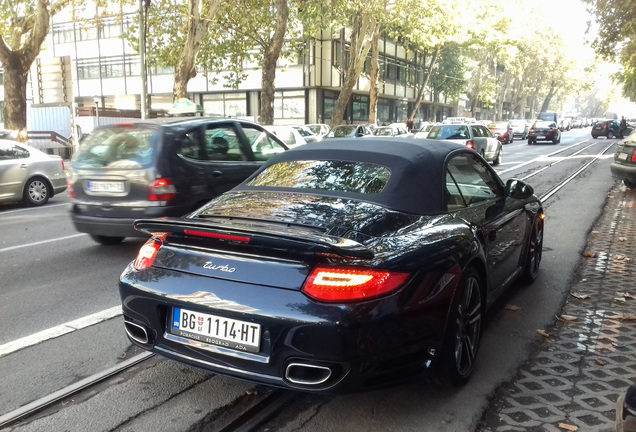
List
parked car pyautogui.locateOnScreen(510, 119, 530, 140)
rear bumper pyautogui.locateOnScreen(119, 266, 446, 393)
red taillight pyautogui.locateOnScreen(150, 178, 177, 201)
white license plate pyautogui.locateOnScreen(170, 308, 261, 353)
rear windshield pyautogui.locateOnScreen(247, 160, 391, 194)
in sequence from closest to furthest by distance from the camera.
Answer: rear bumper pyautogui.locateOnScreen(119, 266, 446, 393)
white license plate pyautogui.locateOnScreen(170, 308, 261, 353)
rear windshield pyautogui.locateOnScreen(247, 160, 391, 194)
red taillight pyautogui.locateOnScreen(150, 178, 177, 201)
parked car pyautogui.locateOnScreen(510, 119, 530, 140)

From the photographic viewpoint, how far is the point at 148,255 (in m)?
3.22

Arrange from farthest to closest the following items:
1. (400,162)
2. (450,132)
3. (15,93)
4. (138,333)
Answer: (450,132)
(15,93)
(400,162)
(138,333)

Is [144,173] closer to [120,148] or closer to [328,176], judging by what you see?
[120,148]

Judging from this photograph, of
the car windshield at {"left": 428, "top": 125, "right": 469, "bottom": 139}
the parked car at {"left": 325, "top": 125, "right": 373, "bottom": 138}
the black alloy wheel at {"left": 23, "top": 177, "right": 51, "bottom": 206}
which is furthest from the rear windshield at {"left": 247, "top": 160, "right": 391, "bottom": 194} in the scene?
the parked car at {"left": 325, "top": 125, "right": 373, "bottom": 138}

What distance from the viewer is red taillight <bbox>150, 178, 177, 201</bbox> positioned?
6.46 meters

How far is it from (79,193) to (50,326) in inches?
112

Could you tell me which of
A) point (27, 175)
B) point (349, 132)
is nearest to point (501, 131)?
point (349, 132)

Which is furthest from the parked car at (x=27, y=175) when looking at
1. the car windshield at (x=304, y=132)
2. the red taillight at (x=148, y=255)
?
the car windshield at (x=304, y=132)

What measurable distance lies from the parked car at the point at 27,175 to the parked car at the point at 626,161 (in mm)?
12018

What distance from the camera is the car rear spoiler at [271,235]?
2658 millimetres

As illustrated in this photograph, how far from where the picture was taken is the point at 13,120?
18922 mm

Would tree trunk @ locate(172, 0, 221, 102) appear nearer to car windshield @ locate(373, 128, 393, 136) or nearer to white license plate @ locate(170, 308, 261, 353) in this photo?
car windshield @ locate(373, 128, 393, 136)

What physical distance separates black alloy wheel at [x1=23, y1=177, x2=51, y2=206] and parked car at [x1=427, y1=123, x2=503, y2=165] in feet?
38.7

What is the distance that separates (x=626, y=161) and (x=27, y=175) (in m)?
12.4
